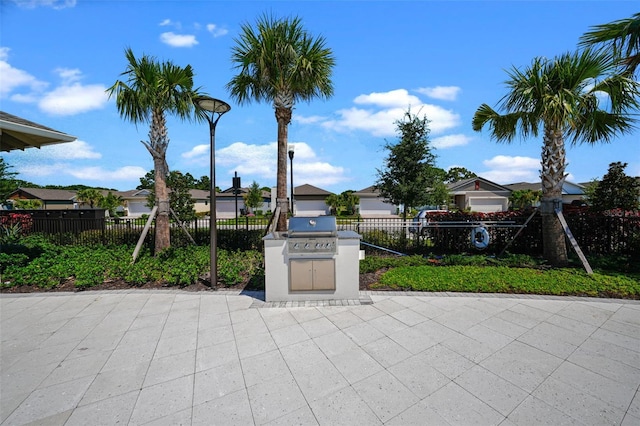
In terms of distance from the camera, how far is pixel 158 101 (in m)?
7.89

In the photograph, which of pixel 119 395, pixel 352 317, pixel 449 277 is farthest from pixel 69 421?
pixel 449 277

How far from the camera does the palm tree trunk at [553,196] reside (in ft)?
21.8

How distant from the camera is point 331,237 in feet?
15.6

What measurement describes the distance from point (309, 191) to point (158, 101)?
99.1 feet

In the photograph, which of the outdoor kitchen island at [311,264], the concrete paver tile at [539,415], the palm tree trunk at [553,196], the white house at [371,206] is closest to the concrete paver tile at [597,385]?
the concrete paver tile at [539,415]

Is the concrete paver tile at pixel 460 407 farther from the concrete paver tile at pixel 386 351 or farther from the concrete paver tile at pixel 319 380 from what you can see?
the concrete paver tile at pixel 319 380

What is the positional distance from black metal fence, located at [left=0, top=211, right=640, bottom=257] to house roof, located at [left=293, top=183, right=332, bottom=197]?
26.4 m

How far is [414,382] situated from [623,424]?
1.53m

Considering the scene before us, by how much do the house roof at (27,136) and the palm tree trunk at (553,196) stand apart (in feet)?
35.3

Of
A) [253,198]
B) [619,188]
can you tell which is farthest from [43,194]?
[619,188]

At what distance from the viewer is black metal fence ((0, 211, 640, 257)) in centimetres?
759

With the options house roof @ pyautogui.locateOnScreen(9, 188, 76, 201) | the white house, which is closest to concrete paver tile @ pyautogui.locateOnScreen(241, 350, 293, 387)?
the white house

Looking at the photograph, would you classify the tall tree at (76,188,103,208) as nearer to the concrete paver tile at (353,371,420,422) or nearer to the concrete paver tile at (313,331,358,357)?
the concrete paver tile at (313,331,358,357)

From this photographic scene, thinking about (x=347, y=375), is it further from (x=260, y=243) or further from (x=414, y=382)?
(x=260, y=243)
